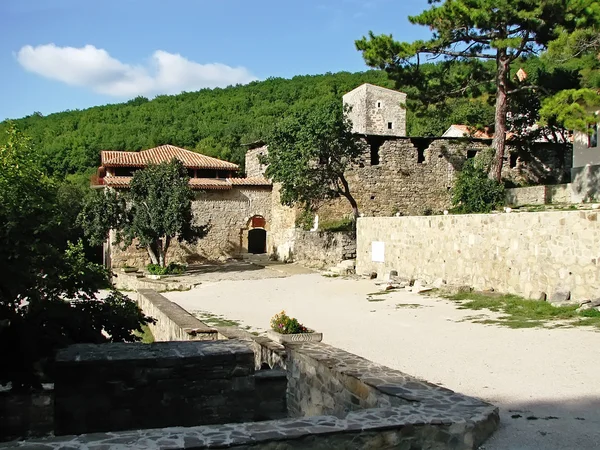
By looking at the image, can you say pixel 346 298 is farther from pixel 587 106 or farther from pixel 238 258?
pixel 238 258

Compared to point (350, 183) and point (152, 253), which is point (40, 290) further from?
point (350, 183)

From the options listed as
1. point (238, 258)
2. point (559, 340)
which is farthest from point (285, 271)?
point (559, 340)

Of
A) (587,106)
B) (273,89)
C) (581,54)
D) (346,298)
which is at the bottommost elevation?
(346,298)

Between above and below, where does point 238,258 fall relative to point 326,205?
below

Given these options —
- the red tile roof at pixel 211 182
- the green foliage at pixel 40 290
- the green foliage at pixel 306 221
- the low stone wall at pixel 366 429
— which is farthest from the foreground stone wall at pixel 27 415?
the red tile roof at pixel 211 182

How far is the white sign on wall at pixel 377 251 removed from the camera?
2078cm

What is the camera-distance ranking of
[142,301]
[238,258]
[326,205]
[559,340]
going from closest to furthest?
[559,340] < [142,301] < [326,205] < [238,258]

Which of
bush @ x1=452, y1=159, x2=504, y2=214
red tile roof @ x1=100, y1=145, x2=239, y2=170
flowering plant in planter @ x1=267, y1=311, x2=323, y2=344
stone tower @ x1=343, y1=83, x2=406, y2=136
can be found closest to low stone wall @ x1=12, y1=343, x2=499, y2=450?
flowering plant in planter @ x1=267, y1=311, x2=323, y2=344

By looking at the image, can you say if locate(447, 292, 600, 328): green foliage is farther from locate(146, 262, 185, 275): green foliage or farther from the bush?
locate(146, 262, 185, 275): green foliage

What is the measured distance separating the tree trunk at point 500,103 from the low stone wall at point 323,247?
22.1 feet

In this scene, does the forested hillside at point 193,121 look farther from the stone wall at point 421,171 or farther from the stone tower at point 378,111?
the stone wall at point 421,171

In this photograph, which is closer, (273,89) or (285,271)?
(285,271)

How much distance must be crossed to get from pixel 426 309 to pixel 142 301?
24.5ft

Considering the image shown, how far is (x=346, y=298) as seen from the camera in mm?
16641
